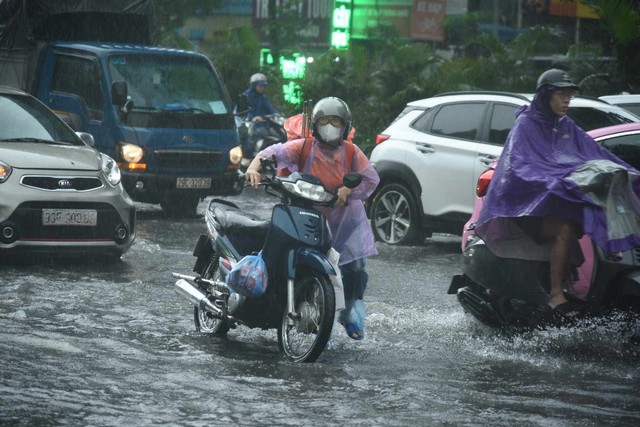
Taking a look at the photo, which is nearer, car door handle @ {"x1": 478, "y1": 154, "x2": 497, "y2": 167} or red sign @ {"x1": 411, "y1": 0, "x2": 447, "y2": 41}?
car door handle @ {"x1": 478, "y1": 154, "x2": 497, "y2": 167}

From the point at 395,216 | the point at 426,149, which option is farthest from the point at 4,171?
the point at 395,216

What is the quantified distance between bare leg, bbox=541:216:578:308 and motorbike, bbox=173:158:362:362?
1329mm

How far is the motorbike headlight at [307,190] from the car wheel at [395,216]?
646 centimetres

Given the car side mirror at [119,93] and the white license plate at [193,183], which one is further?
the white license plate at [193,183]

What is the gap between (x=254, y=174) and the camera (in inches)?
317

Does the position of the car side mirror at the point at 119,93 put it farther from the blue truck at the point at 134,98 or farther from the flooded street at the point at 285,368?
the flooded street at the point at 285,368

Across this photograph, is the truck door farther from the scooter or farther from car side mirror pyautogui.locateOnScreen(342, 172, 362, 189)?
car side mirror pyautogui.locateOnScreen(342, 172, 362, 189)

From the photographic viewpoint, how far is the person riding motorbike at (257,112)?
74.5ft

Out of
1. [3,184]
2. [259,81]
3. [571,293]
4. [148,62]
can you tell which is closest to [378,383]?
[571,293]

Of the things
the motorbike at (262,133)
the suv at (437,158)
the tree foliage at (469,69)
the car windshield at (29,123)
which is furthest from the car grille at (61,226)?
the motorbike at (262,133)

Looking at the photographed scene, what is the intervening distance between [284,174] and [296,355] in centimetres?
131

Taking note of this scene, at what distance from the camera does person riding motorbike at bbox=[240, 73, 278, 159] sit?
22703mm

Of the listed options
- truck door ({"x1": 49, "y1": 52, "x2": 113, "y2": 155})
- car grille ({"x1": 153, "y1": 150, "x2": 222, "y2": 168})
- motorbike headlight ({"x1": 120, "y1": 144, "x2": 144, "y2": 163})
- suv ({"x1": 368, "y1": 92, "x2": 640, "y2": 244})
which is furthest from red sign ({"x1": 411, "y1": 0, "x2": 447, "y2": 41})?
suv ({"x1": 368, "y1": 92, "x2": 640, "y2": 244})

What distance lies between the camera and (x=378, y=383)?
23.5 ft
